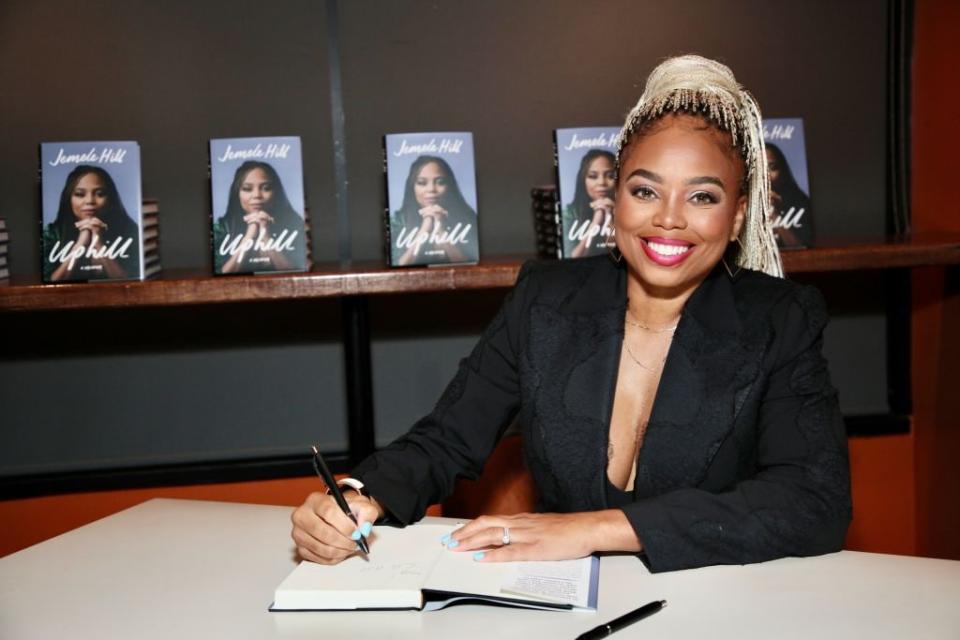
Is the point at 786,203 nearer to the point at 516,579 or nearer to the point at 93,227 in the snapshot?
the point at 516,579

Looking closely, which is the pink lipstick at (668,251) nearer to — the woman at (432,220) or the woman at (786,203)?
the woman at (432,220)

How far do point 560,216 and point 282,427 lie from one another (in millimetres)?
1154

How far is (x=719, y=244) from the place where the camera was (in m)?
1.89

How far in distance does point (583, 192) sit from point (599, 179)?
0.18 feet

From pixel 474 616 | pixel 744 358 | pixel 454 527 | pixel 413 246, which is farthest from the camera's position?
pixel 413 246

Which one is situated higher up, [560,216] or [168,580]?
[560,216]

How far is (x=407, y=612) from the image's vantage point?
1.31m

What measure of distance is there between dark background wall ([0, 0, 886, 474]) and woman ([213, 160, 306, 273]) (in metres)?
0.45

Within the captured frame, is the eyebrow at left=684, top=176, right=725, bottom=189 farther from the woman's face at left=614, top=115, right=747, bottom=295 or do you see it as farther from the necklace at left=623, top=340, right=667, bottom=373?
the necklace at left=623, top=340, right=667, bottom=373

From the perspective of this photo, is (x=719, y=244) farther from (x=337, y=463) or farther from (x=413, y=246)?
(x=337, y=463)

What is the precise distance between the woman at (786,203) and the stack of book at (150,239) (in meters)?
1.69

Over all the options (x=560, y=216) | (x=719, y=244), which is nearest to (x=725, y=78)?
(x=719, y=244)

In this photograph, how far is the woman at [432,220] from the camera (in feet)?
8.48

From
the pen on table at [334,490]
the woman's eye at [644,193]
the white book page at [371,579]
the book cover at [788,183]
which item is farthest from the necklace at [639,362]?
the book cover at [788,183]
